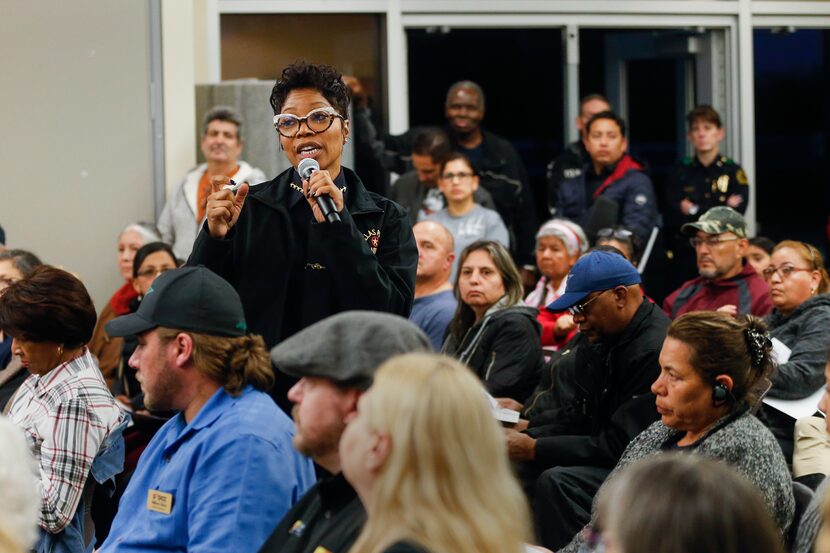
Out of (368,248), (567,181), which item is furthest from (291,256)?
(567,181)

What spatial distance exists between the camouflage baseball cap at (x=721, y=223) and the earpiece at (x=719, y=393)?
2.81 metres

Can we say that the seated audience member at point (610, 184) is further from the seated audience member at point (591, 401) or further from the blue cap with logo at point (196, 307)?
the blue cap with logo at point (196, 307)

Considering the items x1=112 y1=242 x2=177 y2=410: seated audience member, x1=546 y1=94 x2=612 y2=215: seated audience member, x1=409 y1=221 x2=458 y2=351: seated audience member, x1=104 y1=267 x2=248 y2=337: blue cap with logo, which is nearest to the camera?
x1=104 y1=267 x2=248 y2=337: blue cap with logo

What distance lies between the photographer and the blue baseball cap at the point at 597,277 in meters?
4.86

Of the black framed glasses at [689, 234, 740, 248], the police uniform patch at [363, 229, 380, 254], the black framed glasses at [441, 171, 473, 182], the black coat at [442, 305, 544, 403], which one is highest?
the black framed glasses at [441, 171, 473, 182]

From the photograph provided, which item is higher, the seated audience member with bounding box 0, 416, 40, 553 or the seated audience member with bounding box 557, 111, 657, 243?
the seated audience member with bounding box 557, 111, 657, 243

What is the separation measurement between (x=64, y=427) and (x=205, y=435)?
42.9 inches

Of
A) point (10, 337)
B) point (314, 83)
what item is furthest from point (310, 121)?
point (10, 337)

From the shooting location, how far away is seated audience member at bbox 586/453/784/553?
208 centimetres

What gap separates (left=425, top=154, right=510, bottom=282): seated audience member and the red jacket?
1.10 metres

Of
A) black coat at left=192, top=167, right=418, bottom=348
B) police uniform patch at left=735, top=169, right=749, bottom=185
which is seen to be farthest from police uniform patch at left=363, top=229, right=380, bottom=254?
police uniform patch at left=735, top=169, right=749, bottom=185

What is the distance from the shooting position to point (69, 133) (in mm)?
7859

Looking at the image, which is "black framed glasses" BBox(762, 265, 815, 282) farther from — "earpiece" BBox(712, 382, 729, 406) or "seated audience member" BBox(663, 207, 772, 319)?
"earpiece" BBox(712, 382, 729, 406)

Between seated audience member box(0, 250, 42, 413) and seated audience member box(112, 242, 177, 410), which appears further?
seated audience member box(112, 242, 177, 410)
